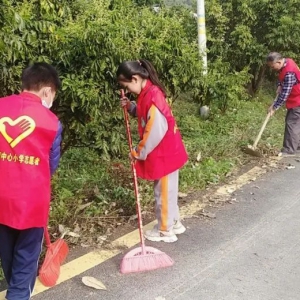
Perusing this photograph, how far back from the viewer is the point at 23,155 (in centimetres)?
238

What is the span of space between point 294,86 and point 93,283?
4.56 m

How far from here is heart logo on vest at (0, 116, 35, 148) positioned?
7.76 feet

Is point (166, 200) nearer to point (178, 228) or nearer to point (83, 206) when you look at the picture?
point (178, 228)

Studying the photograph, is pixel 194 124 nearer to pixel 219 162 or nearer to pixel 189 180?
pixel 219 162

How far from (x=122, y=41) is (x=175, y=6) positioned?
19.8 feet

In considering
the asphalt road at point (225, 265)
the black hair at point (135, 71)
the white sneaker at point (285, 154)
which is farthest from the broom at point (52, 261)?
the white sneaker at point (285, 154)

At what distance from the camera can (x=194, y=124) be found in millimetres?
7402

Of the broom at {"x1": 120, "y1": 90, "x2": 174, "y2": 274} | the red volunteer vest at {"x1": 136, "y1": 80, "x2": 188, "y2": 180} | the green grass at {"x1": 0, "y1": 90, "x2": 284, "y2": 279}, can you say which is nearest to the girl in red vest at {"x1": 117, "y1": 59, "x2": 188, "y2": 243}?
the red volunteer vest at {"x1": 136, "y1": 80, "x2": 188, "y2": 180}

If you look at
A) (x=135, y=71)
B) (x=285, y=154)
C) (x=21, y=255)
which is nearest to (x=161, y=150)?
(x=135, y=71)

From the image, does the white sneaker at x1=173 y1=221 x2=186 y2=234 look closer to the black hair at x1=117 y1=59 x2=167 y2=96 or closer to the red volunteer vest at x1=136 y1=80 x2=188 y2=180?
the red volunteer vest at x1=136 y1=80 x2=188 y2=180

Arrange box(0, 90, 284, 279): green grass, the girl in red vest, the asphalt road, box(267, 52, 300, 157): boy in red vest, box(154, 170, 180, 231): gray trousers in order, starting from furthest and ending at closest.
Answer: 1. box(267, 52, 300, 157): boy in red vest
2. box(0, 90, 284, 279): green grass
3. box(154, 170, 180, 231): gray trousers
4. the girl in red vest
5. the asphalt road

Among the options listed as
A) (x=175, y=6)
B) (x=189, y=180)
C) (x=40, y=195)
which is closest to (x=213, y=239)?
(x=189, y=180)

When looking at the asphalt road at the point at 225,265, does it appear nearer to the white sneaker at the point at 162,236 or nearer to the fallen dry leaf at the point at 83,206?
the white sneaker at the point at 162,236

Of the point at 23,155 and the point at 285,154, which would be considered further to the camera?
the point at 285,154
